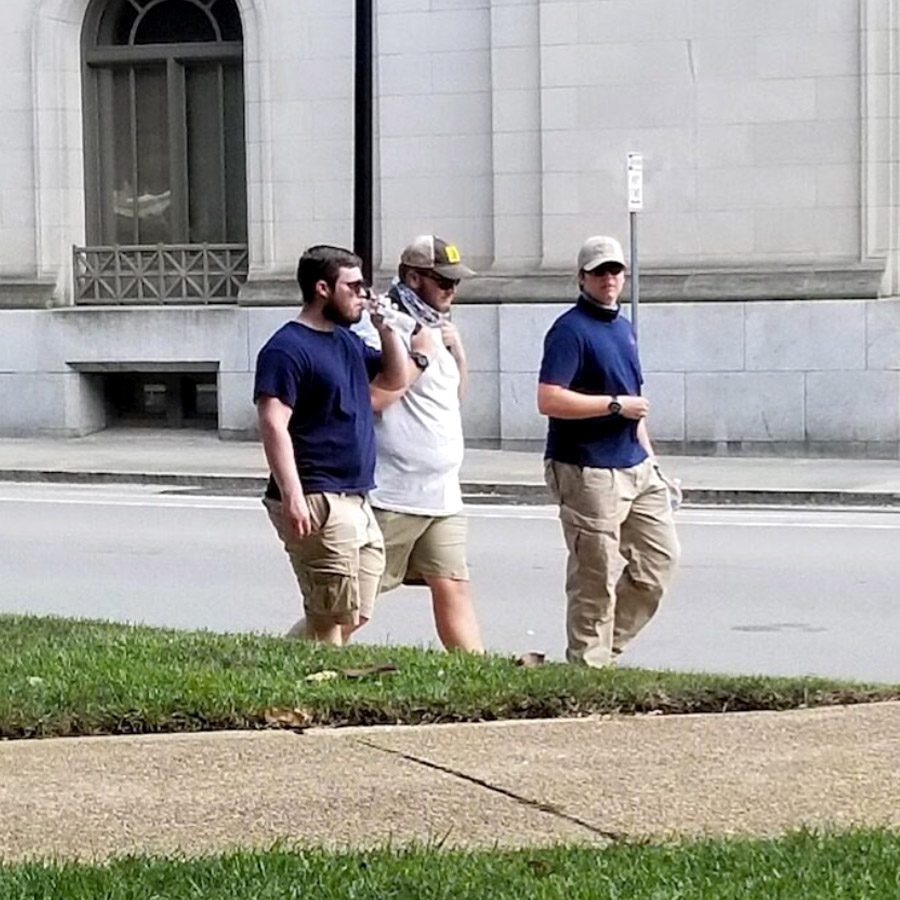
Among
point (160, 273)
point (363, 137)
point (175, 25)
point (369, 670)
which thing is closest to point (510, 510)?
point (363, 137)

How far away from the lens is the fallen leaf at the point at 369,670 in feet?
23.1

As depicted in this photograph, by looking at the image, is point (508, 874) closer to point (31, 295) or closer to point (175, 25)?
point (31, 295)

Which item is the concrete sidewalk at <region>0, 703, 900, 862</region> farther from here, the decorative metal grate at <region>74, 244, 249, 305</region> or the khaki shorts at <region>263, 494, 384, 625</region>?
the decorative metal grate at <region>74, 244, 249, 305</region>

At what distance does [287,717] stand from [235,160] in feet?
55.9

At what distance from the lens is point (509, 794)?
18.3 ft

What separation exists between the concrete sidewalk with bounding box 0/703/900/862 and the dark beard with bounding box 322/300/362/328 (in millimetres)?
1719

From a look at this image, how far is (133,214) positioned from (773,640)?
14875mm

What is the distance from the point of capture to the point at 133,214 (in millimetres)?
23375

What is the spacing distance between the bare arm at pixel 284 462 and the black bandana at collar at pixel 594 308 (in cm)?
138

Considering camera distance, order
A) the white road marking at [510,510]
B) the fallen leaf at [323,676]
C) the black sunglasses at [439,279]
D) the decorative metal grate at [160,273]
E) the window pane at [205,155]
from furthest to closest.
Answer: the window pane at [205,155], the decorative metal grate at [160,273], the white road marking at [510,510], the black sunglasses at [439,279], the fallen leaf at [323,676]

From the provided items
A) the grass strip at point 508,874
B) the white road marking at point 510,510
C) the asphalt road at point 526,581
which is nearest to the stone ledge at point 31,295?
the white road marking at point 510,510

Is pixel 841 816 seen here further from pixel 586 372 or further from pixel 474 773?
pixel 586 372

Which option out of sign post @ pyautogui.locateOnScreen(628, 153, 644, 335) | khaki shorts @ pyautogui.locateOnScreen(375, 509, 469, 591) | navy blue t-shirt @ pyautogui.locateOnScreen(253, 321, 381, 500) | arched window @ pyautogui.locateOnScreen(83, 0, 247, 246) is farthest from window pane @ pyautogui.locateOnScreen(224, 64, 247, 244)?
navy blue t-shirt @ pyautogui.locateOnScreen(253, 321, 381, 500)

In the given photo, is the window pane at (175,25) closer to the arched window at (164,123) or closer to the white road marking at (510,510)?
the arched window at (164,123)
